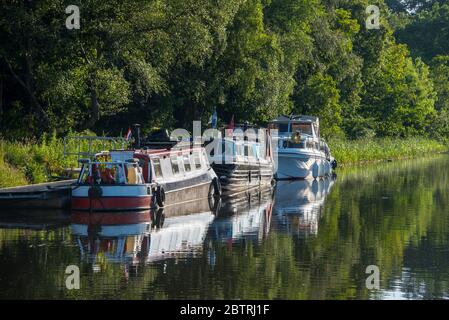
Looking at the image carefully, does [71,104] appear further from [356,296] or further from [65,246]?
[356,296]

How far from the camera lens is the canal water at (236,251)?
18.5m

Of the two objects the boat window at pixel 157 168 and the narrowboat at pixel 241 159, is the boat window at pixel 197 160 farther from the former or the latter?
the boat window at pixel 157 168

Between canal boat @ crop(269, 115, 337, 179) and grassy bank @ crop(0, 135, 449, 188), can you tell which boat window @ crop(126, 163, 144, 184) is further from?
canal boat @ crop(269, 115, 337, 179)

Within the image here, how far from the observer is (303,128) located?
49.8 m

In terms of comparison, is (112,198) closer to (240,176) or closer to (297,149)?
(240,176)

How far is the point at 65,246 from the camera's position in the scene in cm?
2375

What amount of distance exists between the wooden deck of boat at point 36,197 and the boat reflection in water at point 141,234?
0.97m

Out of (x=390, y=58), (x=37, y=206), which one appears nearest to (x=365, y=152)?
(x=390, y=58)

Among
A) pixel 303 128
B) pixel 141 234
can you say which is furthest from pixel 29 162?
pixel 303 128

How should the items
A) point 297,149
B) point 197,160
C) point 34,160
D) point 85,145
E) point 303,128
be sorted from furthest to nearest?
point 303,128 → point 297,149 → point 85,145 → point 197,160 → point 34,160

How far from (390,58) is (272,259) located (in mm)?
67038

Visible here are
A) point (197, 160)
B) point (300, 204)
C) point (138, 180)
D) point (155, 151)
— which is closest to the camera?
point (138, 180)

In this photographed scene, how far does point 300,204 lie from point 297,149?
37.6ft

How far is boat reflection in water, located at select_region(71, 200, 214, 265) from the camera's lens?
22734 mm
